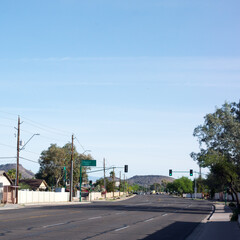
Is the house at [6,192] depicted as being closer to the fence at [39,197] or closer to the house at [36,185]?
the fence at [39,197]

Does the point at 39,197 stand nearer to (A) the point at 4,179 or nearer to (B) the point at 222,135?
(A) the point at 4,179

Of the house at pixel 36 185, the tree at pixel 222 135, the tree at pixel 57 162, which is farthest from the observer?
the tree at pixel 57 162

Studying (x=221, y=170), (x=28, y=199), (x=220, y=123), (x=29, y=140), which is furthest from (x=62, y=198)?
(x=221, y=170)

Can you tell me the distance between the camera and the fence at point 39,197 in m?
63.9

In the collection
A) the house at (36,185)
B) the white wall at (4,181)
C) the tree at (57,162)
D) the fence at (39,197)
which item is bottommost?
the fence at (39,197)

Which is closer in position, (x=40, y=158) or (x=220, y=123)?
(x=220, y=123)

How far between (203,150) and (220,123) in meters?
4.76

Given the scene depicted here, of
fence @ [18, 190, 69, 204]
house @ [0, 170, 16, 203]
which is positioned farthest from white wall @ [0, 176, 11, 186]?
fence @ [18, 190, 69, 204]

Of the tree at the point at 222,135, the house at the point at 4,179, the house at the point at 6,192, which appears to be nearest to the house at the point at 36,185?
the house at the point at 4,179

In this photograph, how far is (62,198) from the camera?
78.1m

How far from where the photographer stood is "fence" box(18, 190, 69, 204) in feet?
210

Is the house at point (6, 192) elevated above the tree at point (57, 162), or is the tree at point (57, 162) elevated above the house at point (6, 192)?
the tree at point (57, 162)

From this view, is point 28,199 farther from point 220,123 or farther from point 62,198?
point 220,123

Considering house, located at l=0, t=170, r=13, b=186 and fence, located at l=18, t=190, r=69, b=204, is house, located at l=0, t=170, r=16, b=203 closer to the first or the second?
house, located at l=0, t=170, r=13, b=186
